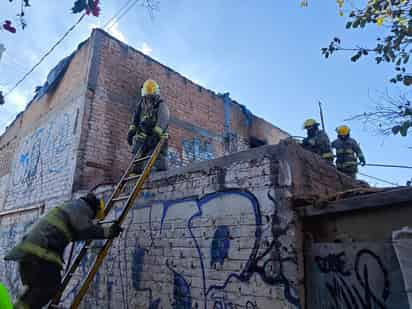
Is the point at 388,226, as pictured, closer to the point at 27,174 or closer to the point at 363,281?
the point at 363,281

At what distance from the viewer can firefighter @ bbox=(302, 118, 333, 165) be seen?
6.91 metres

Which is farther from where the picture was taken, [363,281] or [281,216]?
[281,216]

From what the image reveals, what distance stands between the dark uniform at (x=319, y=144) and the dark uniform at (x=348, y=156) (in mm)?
201

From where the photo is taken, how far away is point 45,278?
314 cm

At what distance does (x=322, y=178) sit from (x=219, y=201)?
1.13 meters

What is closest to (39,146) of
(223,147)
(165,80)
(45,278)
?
(165,80)

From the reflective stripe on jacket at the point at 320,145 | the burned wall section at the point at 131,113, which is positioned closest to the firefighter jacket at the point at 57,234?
the burned wall section at the point at 131,113

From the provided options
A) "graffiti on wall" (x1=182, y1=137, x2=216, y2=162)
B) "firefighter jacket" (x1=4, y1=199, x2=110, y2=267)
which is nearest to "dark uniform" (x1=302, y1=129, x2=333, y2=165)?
"graffiti on wall" (x1=182, y1=137, x2=216, y2=162)

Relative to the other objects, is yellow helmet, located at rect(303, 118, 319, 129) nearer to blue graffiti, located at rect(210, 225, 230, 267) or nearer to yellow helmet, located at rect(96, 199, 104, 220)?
blue graffiti, located at rect(210, 225, 230, 267)

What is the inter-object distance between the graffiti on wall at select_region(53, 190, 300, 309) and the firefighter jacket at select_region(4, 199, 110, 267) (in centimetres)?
93

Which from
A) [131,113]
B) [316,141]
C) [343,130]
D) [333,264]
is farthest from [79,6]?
[343,130]

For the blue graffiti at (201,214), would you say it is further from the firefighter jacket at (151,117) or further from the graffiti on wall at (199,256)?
the firefighter jacket at (151,117)

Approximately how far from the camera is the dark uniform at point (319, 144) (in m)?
6.90

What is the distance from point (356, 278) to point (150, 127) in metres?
3.60
